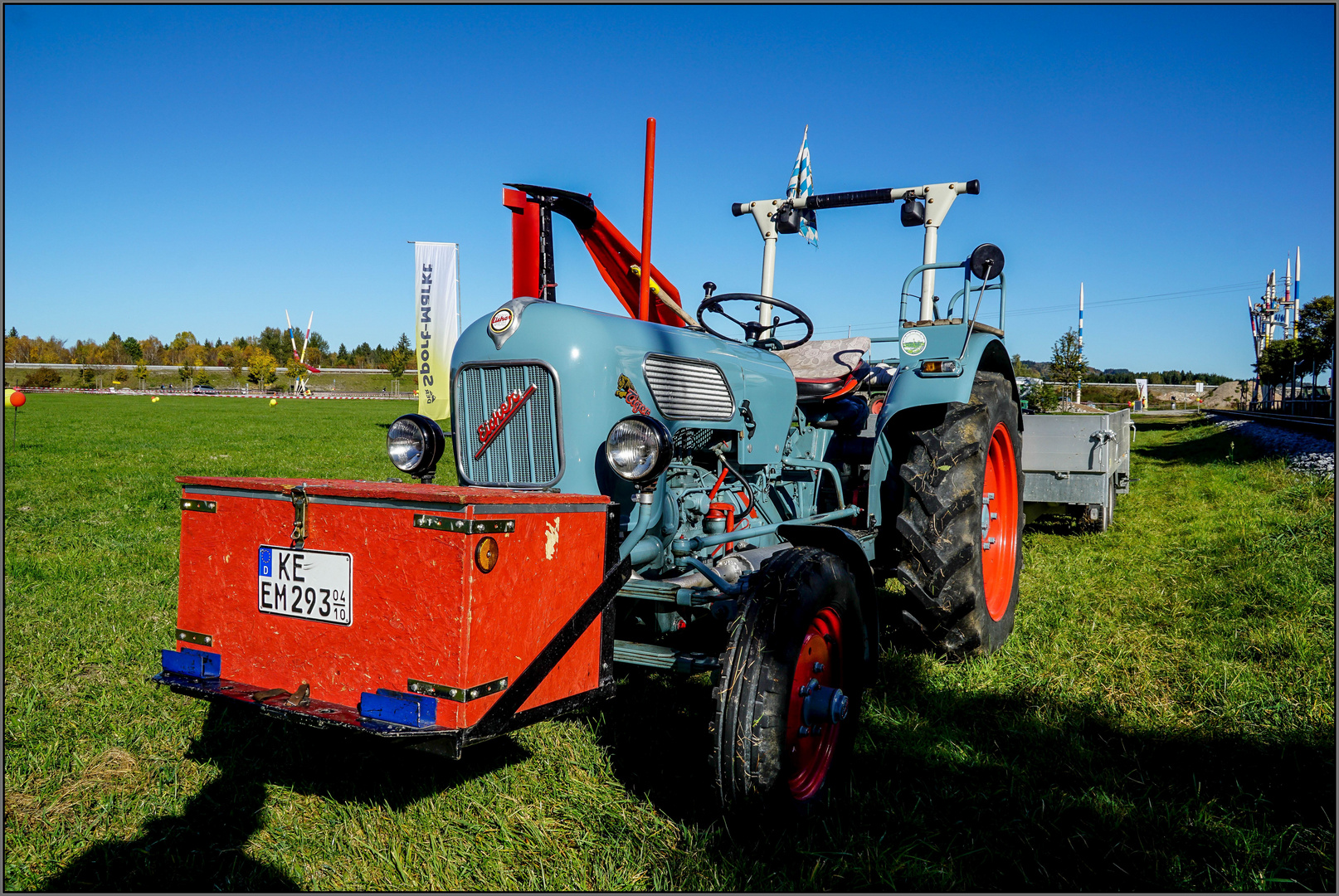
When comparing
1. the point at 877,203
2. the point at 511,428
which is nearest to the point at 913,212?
the point at 877,203

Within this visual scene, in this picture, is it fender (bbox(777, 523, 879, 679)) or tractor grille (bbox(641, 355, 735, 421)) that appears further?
tractor grille (bbox(641, 355, 735, 421))

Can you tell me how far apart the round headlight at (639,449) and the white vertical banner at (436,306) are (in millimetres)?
11125

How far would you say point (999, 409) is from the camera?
4.35 m

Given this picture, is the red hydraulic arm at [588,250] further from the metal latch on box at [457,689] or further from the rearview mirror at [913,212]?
the metal latch on box at [457,689]

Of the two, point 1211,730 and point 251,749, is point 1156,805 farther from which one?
point 251,749

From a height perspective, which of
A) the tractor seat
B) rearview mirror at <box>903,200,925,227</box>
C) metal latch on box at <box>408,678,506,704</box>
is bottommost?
metal latch on box at <box>408,678,506,704</box>

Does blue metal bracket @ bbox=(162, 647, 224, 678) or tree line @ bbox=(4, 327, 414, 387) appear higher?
tree line @ bbox=(4, 327, 414, 387)

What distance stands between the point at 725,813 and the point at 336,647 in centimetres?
118

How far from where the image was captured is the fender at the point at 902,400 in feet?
12.8

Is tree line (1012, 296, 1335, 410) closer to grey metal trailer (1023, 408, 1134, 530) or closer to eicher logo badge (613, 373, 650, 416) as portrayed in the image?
grey metal trailer (1023, 408, 1134, 530)

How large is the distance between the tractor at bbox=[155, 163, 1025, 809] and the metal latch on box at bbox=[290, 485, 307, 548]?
0.03 feet

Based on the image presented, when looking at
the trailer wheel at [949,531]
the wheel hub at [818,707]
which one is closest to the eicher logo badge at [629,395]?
the wheel hub at [818,707]

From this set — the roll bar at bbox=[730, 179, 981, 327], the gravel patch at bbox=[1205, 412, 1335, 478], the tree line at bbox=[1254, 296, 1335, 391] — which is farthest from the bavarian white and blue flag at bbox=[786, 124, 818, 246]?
the tree line at bbox=[1254, 296, 1335, 391]

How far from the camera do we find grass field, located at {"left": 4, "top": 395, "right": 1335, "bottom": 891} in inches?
91.0
